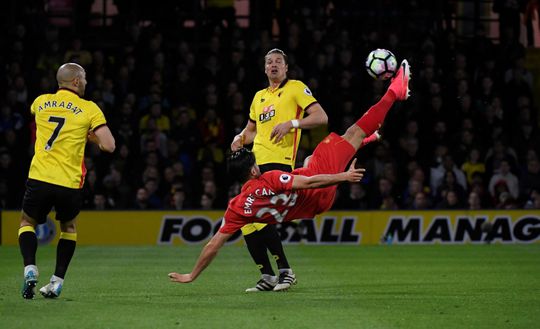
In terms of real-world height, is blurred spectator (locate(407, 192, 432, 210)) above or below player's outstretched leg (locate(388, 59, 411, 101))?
below

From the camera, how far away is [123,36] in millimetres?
22250

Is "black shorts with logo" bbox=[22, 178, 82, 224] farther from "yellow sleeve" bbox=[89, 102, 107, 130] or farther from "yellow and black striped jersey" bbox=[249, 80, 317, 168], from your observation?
"yellow and black striped jersey" bbox=[249, 80, 317, 168]

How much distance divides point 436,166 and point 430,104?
1.45 m

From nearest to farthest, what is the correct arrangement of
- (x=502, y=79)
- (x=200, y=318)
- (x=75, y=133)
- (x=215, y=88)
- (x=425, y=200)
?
(x=200, y=318) → (x=75, y=133) → (x=425, y=200) → (x=215, y=88) → (x=502, y=79)

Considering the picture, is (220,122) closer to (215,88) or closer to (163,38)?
(215,88)

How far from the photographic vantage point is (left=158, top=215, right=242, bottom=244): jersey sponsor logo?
18.3 m

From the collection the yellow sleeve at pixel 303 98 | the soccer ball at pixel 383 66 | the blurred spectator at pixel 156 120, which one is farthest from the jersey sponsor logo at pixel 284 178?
the blurred spectator at pixel 156 120

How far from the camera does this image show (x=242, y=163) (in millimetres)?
10039

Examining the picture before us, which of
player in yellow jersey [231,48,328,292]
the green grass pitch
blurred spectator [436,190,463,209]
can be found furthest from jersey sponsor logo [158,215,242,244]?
player in yellow jersey [231,48,328,292]

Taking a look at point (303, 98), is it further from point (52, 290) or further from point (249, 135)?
point (52, 290)

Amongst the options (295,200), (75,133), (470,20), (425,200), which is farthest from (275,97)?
(470,20)

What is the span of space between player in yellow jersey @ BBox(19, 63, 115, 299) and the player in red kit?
3.54ft

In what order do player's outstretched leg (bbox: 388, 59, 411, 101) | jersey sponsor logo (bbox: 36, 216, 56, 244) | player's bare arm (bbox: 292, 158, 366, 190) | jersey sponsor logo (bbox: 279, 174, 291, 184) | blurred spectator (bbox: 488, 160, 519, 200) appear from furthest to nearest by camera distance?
blurred spectator (bbox: 488, 160, 519, 200) < jersey sponsor logo (bbox: 36, 216, 56, 244) < player's outstretched leg (bbox: 388, 59, 411, 101) < jersey sponsor logo (bbox: 279, 174, 291, 184) < player's bare arm (bbox: 292, 158, 366, 190)

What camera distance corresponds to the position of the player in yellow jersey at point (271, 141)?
1064cm
